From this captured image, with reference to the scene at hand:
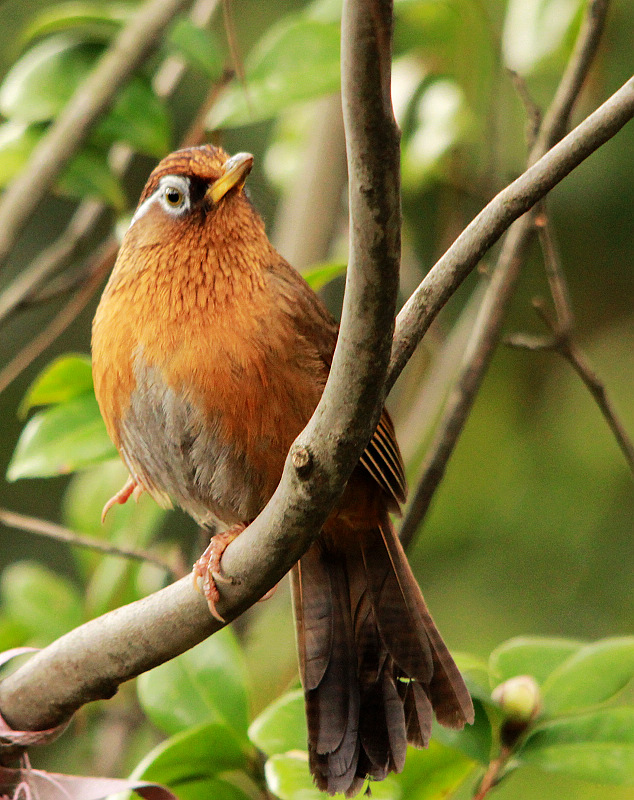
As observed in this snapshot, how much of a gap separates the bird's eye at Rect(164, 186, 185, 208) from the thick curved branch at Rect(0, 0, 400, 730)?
94cm

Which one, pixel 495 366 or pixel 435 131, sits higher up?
pixel 435 131

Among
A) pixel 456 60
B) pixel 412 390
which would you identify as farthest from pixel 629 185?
pixel 412 390

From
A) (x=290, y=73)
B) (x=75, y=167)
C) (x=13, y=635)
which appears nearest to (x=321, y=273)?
(x=290, y=73)

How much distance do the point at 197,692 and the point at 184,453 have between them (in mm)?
560

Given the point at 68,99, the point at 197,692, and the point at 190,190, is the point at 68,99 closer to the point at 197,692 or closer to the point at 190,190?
the point at 190,190

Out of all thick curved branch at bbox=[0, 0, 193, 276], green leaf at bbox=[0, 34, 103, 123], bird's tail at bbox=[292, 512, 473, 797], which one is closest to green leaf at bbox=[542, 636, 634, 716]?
bird's tail at bbox=[292, 512, 473, 797]

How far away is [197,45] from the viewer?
9.14ft

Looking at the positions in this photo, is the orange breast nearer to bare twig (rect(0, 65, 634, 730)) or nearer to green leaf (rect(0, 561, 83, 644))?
bare twig (rect(0, 65, 634, 730))

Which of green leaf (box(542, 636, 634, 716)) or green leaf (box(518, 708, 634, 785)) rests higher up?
green leaf (box(542, 636, 634, 716))

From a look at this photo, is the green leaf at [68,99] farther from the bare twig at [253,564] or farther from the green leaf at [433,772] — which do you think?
the green leaf at [433,772]

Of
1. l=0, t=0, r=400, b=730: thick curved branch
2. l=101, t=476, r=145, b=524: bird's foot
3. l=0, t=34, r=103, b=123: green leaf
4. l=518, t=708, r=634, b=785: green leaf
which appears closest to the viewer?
l=0, t=0, r=400, b=730: thick curved branch

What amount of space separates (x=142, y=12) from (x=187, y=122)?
98.6 inches

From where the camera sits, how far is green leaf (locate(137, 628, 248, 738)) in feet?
7.28

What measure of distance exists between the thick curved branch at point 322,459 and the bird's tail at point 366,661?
1.57 feet
